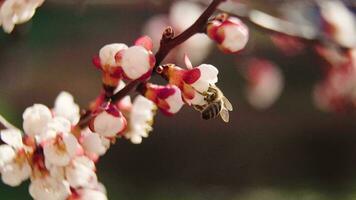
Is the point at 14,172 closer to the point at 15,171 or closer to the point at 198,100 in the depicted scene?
the point at 15,171

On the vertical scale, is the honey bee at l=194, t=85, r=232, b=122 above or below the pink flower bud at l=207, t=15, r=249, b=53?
below

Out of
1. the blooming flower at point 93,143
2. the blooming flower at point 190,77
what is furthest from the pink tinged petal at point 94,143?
the blooming flower at point 190,77

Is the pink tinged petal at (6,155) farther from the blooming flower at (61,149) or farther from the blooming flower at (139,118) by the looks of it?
the blooming flower at (139,118)

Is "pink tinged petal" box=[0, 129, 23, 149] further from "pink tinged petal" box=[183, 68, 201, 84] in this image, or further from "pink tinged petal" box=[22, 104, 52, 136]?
"pink tinged petal" box=[183, 68, 201, 84]

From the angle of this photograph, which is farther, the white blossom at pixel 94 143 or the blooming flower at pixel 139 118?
the blooming flower at pixel 139 118

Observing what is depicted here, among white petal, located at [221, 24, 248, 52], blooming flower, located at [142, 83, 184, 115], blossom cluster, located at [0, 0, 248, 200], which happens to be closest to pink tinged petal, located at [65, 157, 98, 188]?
blossom cluster, located at [0, 0, 248, 200]

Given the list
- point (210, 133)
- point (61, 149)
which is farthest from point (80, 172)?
point (210, 133)
